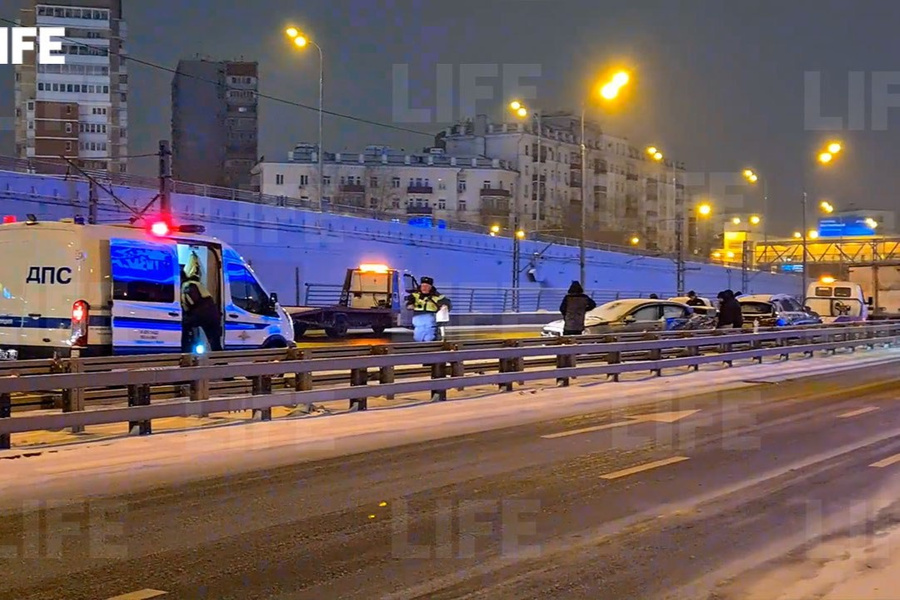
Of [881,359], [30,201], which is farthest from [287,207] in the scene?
[881,359]

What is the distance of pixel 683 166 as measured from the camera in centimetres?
13250

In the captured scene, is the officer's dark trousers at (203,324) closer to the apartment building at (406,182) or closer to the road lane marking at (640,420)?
the road lane marking at (640,420)

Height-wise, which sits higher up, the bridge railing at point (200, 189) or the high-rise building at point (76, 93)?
the high-rise building at point (76, 93)

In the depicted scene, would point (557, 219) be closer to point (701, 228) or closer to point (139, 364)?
point (701, 228)

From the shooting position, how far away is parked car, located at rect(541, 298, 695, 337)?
941 inches

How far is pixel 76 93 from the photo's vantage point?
298 ft

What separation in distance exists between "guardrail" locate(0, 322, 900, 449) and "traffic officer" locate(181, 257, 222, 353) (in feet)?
4.32

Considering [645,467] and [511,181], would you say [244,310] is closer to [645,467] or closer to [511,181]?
[645,467]

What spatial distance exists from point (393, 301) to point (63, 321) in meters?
22.1

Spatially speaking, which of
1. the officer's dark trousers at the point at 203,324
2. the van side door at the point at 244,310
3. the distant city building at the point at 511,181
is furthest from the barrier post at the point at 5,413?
the distant city building at the point at 511,181

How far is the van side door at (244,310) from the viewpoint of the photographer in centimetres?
1574

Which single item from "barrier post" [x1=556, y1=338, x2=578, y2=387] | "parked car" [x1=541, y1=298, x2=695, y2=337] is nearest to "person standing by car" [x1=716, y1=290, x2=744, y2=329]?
"parked car" [x1=541, y1=298, x2=695, y2=337]

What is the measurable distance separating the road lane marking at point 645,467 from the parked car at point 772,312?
66.3ft

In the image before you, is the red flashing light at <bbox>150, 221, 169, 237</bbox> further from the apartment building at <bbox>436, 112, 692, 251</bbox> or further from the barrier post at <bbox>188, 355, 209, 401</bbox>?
the apartment building at <bbox>436, 112, 692, 251</bbox>
